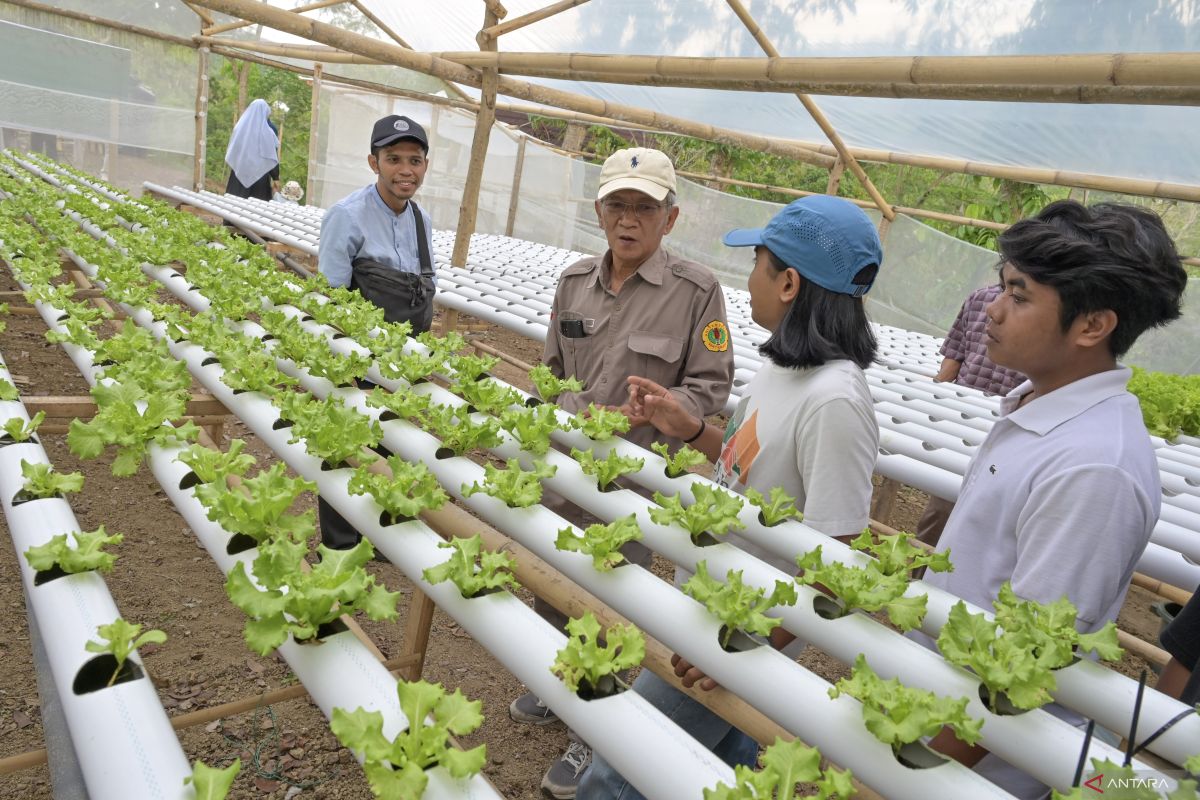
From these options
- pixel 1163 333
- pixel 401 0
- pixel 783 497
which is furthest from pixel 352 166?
pixel 783 497

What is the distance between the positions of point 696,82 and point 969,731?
4.01m

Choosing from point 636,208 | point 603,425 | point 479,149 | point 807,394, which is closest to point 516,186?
point 479,149

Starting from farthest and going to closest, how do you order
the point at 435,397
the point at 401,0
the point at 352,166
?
the point at 352,166
the point at 401,0
the point at 435,397

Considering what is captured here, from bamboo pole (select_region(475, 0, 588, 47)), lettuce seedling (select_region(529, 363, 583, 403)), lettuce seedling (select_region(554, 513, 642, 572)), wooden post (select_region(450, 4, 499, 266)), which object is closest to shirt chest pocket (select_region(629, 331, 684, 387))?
lettuce seedling (select_region(529, 363, 583, 403))

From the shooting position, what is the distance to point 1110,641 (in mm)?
1284

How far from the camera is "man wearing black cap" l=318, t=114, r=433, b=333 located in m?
3.59

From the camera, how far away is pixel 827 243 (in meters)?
1.80

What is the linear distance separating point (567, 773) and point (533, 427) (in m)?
1.23

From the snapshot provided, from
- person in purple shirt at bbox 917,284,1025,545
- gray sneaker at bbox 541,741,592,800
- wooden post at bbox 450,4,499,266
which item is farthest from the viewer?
wooden post at bbox 450,4,499,266

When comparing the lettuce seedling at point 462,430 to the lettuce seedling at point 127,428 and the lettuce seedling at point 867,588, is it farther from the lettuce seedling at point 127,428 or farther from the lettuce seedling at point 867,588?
the lettuce seedling at point 867,588

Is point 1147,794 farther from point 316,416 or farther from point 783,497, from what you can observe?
point 316,416

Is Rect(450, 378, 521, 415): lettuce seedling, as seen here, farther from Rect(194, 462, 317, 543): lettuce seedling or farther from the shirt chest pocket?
Rect(194, 462, 317, 543): lettuce seedling

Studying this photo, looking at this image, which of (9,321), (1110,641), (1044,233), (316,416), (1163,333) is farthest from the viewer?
(1163,333)

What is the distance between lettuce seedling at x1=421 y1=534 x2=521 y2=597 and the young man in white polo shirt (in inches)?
35.2
